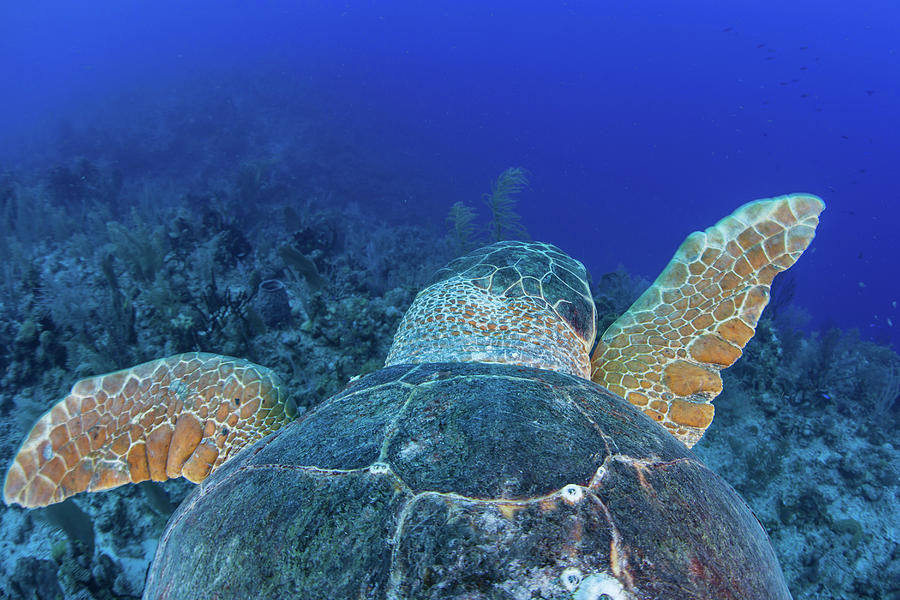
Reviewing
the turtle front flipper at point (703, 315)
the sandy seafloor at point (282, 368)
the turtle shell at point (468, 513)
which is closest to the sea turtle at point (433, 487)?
the turtle shell at point (468, 513)

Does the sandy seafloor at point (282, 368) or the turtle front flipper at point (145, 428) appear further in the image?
the sandy seafloor at point (282, 368)

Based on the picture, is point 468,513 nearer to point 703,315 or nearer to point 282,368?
point 703,315

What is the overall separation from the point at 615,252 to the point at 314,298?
3122cm

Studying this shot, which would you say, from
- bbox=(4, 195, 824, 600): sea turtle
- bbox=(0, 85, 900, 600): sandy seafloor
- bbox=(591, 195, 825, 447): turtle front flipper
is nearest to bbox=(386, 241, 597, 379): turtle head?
bbox=(4, 195, 824, 600): sea turtle

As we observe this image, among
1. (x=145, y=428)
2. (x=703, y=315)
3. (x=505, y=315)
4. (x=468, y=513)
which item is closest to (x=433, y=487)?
(x=468, y=513)

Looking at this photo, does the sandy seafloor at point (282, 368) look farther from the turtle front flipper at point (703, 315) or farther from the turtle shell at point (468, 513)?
the turtle shell at point (468, 513)

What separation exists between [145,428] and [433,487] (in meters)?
2.27

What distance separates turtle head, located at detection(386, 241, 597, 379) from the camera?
2.39 meters

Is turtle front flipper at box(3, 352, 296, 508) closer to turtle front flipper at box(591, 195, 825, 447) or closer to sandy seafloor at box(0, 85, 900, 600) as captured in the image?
sandy seafloor at box(0, 85, 900, 600)

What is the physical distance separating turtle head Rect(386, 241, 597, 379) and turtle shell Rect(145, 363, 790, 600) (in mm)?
870

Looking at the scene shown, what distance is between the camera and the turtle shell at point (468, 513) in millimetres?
929

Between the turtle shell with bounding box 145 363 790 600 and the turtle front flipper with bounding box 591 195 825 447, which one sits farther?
the turtle front flipper with bounding box 591 195 825 447

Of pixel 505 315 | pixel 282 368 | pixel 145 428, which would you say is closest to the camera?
pixel 145 428

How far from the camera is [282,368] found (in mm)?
4156
